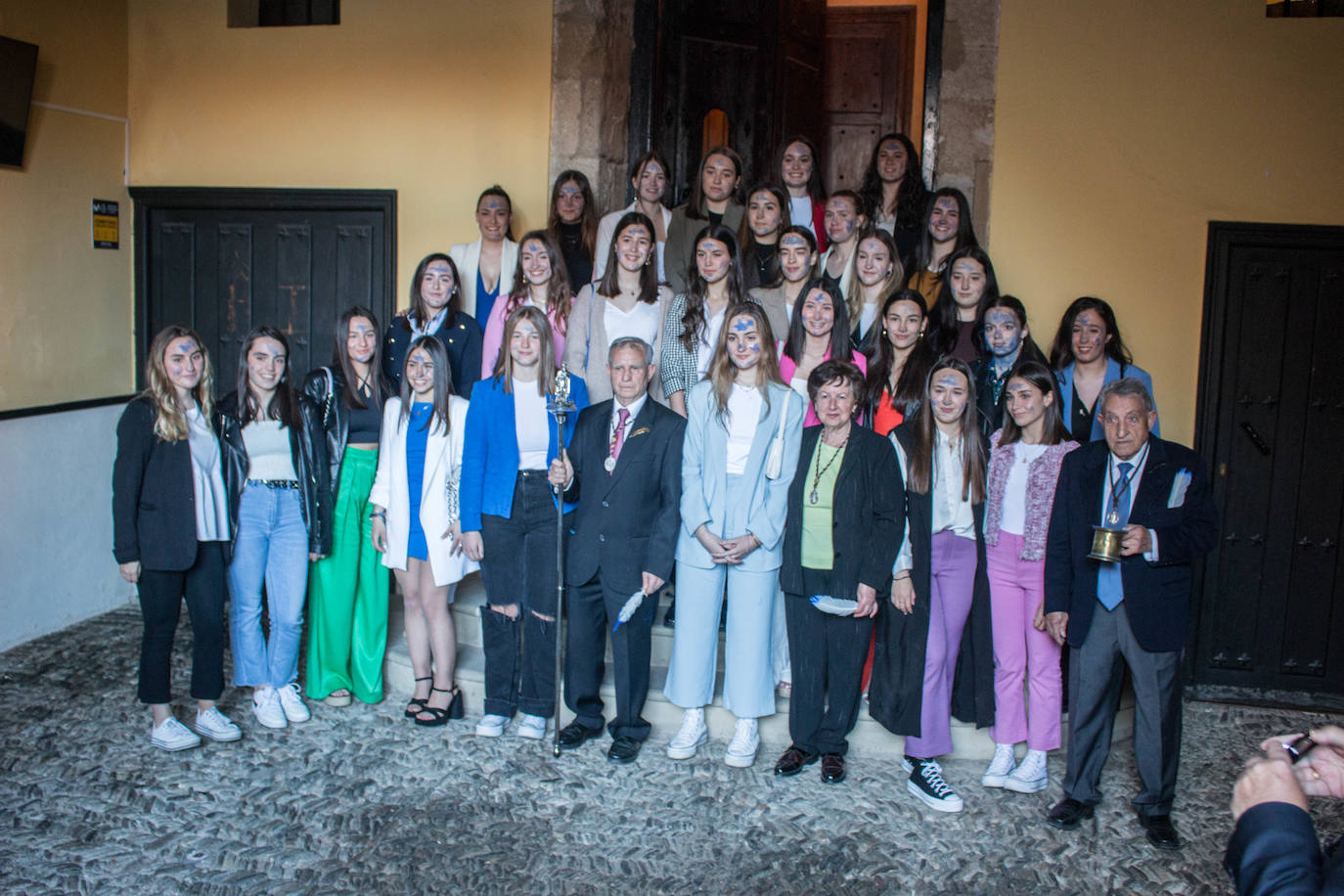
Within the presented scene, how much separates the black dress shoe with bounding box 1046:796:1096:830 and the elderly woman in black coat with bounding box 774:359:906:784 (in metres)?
0.86

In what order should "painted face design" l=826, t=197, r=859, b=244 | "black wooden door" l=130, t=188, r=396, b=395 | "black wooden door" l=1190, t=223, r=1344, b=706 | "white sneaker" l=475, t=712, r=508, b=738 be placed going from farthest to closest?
1. "black wooden door" l=130, t=188, r=396, b=395
2. "black wooden door" l=1190, t=223, r=1344, b=706
3. "painted face design" l=826, t=197, r=859, b=244
4. "white sneaker" l=475, t=712, r=508, b=738

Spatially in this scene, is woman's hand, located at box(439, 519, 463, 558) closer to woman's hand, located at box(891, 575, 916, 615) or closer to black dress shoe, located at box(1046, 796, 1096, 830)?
woman's hand, located at box(891, 575, 916, 615)

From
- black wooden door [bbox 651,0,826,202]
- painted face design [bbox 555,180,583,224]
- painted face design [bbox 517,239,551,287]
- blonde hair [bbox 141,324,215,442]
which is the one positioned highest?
black wooden door [bbox 651,0,826,202]

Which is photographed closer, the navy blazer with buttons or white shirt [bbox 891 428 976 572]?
the navy blazer with buttons

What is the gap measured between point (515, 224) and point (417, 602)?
262 centimetres

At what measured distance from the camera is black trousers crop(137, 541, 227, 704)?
4.51 meters

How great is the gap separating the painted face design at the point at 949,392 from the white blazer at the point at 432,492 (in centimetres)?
213

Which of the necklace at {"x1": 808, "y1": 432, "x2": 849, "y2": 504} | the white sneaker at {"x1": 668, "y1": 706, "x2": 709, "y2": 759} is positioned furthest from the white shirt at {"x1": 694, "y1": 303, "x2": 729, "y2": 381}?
the white sneaker at {"x1": 668, "y1": 706, "x2": 709, "y2": 759}

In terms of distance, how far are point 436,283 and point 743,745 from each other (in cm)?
276

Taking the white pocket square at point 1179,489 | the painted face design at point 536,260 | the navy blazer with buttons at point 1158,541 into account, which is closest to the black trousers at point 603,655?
the painted face design at point 536,260

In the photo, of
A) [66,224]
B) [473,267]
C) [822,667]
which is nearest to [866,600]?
[822,667]

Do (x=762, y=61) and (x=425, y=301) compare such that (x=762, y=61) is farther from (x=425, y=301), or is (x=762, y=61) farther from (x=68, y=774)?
(x=68, y=774)

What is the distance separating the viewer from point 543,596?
15.4 feet

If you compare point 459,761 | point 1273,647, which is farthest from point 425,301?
point 1273,647
